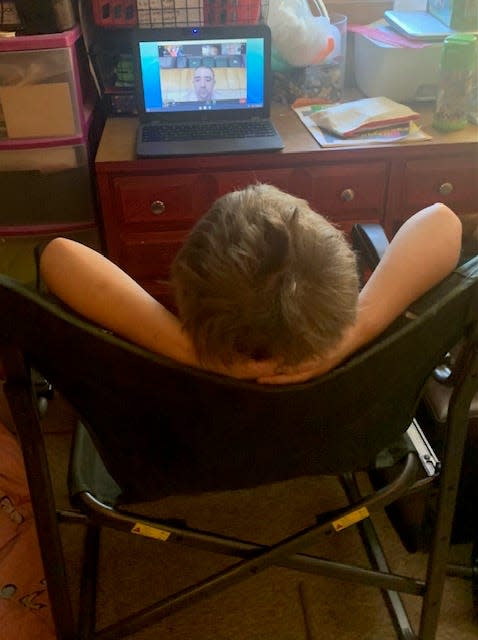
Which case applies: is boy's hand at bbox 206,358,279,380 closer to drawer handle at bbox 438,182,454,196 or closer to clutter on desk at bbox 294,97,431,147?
clutter on desk at bbox 294,97,431,147

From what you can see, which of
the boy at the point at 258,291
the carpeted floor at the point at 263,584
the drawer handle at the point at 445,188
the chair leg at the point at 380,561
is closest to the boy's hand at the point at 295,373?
the boy at the point at 258,291

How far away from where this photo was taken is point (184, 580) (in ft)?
4.83

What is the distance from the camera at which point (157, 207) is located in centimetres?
166

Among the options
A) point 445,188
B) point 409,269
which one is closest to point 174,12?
point 445,188

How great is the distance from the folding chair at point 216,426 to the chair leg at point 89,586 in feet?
0.29

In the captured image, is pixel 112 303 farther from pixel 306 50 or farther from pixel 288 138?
pixel 306 50

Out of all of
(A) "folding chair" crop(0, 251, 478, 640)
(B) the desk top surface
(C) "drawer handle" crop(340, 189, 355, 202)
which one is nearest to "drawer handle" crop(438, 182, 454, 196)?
(B) the desk top surface

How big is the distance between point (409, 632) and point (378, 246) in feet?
2.35

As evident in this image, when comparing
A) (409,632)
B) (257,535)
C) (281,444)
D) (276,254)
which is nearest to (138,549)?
(257,535)

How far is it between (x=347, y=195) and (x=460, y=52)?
0.42 m

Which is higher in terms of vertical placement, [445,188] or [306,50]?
[306,50]

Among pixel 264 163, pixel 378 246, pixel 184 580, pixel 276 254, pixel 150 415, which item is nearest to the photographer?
pixel 276 254

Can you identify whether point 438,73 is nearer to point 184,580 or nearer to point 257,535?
point 257,535

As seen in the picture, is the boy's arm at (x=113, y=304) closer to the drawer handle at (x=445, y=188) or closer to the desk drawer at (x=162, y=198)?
the desk drawer at (x=162, y=198)
